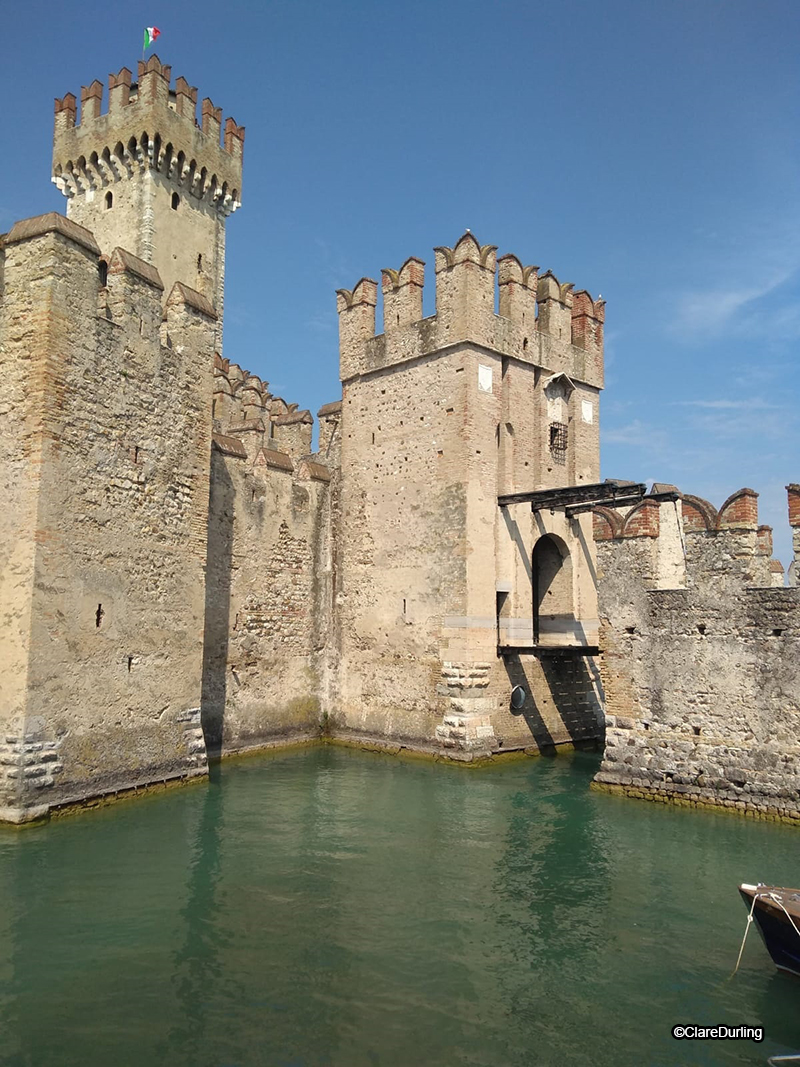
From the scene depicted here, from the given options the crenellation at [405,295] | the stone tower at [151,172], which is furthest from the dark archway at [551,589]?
the stone tower at [151,172]

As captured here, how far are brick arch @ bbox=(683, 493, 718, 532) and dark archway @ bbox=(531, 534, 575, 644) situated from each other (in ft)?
15.4

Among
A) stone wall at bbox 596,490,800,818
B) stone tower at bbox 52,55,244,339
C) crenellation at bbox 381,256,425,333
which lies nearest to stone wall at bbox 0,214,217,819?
crenellation at bbox 381,256,425,333

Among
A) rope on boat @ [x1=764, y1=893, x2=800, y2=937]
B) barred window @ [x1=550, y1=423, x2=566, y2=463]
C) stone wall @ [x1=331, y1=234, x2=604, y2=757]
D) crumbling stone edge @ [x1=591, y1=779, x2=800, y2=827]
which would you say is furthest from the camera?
barred window @ [x1=550, y1=423, x2=566, y2=463]

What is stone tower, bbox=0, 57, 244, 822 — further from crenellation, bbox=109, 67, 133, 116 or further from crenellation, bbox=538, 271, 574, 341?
crenellation, bbox=109, 67, 133, 116

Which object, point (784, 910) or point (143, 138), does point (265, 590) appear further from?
point (143, 138)

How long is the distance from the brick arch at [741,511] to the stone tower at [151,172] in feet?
65.9

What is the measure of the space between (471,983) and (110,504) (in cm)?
825

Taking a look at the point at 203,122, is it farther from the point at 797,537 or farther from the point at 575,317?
the point at 797,537

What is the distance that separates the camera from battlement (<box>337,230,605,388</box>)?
55.3 ft

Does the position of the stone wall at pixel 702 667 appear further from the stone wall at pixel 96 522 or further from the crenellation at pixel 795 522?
the stone wall at pixel 96 522

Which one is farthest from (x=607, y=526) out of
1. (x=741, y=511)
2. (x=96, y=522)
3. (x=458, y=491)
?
(x=96, y=522)

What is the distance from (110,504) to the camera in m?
11.9

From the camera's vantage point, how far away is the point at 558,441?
61.8 feet

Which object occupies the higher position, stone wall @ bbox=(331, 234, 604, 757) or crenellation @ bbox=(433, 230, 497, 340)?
crenellation @ bbox=(433, 230, 497, 340)
